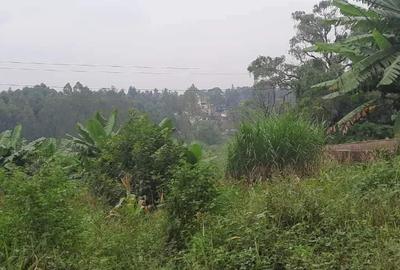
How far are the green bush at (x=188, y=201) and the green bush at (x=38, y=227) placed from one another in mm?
864

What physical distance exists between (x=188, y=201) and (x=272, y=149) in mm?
3183

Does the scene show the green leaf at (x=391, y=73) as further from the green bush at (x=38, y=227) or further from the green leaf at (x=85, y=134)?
the green bush at (x=38, y=227)

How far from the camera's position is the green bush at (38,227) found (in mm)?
3711

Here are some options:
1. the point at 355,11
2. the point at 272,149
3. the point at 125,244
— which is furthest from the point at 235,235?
the point at 355,11

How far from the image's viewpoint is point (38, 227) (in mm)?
3859

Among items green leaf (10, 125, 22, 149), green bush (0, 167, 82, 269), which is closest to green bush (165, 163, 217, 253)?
green bush (0, 167, 82, 269)

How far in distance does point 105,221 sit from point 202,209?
3.74 feet

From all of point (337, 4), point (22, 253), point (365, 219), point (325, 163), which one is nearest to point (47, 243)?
point (22, 253)

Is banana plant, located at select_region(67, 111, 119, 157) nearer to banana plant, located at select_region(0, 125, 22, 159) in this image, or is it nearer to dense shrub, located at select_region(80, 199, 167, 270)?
banana plant, located at select_region(0, 125, 22, 159)

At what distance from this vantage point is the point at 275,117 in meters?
8.09

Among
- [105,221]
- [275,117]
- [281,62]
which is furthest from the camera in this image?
[281,62]

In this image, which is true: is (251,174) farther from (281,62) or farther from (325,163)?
(281,62)

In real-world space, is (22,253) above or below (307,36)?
below

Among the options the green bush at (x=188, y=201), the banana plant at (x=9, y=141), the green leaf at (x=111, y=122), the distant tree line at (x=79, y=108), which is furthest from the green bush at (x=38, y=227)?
the distant tree line at (x=79, y=108)
